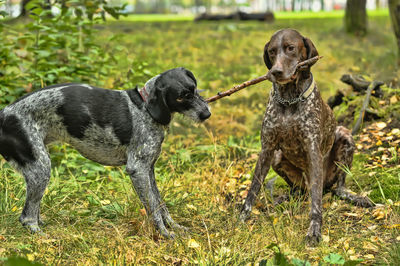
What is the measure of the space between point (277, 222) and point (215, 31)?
13278 millimetres

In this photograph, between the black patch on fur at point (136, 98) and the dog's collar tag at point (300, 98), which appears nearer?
the black patch on fur at point (136, 98)

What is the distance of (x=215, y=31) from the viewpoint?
17.0m

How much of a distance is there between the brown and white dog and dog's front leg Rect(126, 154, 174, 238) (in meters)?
0.89

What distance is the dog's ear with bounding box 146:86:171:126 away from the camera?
4063 mm

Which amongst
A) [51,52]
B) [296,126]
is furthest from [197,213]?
[51,52]

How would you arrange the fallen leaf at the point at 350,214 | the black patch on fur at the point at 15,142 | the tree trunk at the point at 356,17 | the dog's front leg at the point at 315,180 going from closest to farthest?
the black patch on fur at the point at 15,142, the dog's front leg at the point at 315,180, the fallen leaf at the point at 350,214, the tree trunk at the point at 356,17

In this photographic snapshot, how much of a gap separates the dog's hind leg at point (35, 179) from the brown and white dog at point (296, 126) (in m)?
1.86

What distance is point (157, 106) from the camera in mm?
4090

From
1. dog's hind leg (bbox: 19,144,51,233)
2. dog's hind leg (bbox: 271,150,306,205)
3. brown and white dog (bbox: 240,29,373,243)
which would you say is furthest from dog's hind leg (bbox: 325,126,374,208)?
dog's hind leg (bbox: 19,144,51,233)

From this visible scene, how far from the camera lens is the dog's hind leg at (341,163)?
17.0 feet

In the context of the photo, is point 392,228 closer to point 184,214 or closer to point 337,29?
point 184,214

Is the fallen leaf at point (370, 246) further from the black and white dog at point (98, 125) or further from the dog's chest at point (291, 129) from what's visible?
the black and white dog at point (98, 125)

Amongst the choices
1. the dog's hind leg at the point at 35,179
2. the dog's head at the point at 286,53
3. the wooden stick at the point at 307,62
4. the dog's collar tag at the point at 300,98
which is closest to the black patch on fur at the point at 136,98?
the dog's hind leg at the point at 35,179

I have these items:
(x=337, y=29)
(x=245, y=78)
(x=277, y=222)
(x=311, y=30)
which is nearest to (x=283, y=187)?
(x=277, y=222)
